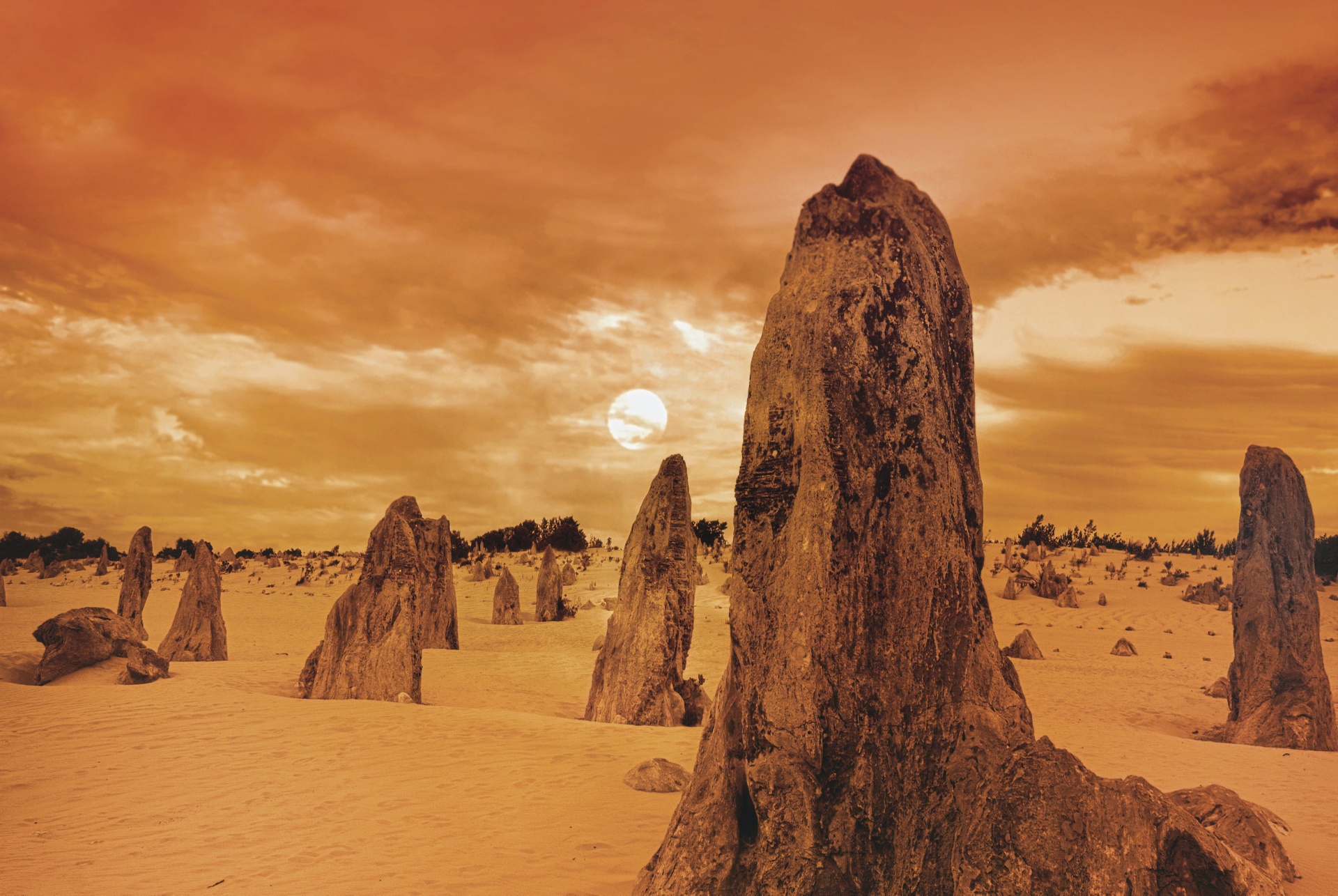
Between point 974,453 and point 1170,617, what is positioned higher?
point 974,453

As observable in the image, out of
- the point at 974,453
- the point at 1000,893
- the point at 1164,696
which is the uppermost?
the point at 974,453

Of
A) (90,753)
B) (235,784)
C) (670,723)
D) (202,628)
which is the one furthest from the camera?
(202,628)

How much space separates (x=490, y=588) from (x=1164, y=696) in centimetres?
2801

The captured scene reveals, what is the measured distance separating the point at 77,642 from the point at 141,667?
154cm

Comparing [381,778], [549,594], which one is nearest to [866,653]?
[381,778]

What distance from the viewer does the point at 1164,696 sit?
58.5 ft

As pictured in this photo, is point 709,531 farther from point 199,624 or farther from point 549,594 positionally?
point 199,624

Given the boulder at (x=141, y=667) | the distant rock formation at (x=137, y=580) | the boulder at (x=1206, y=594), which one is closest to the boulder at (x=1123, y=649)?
the boulder at (x=1206, y=594)

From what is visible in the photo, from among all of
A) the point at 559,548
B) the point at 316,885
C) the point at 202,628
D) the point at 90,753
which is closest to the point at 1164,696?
the point at 316,885

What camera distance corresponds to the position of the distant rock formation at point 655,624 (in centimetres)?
1263

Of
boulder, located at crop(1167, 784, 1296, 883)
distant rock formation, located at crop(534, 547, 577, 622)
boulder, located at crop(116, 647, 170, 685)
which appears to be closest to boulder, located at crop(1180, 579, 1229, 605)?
distant rock formation, located at crop(534, 547, 577, 622)

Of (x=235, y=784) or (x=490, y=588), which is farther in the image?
(x=490, y=588)

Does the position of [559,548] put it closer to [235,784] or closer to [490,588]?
[490,588]

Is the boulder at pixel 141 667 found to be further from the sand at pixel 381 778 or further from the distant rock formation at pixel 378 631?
the distant rock formation at pixel 378 631
